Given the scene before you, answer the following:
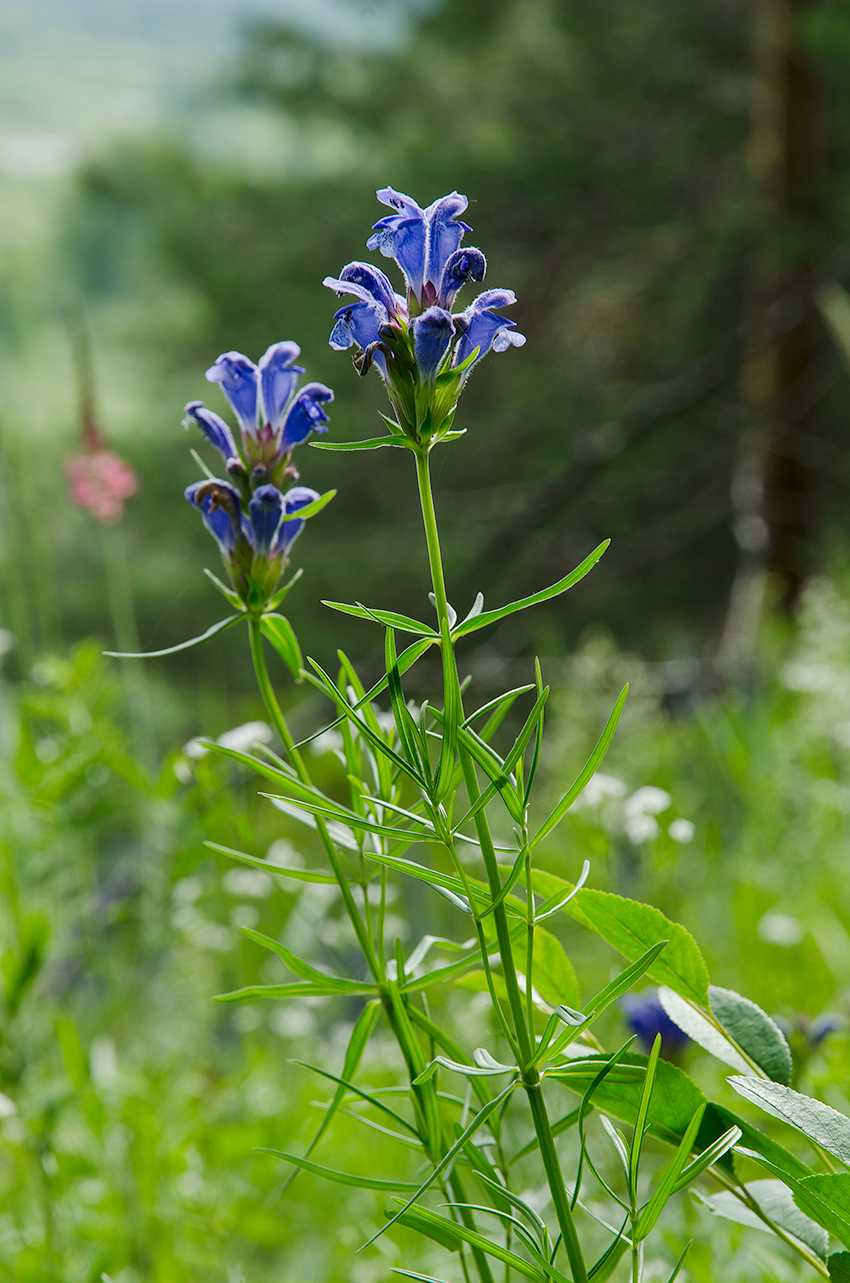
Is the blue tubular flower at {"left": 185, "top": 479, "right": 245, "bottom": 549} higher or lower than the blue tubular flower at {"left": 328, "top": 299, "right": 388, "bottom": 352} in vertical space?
lower

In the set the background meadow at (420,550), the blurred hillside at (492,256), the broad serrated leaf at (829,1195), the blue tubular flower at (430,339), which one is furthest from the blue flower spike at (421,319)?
the blurred hillside at (492,256)

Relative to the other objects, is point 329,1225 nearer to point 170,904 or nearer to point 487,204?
point 170,904

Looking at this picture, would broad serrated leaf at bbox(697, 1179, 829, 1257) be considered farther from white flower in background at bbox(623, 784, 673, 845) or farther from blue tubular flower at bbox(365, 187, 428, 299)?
blue tubular flower at bbox(365, 187, 428, 299)

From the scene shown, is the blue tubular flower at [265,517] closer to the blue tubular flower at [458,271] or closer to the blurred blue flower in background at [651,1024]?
the blue tubular flower at [458,271]

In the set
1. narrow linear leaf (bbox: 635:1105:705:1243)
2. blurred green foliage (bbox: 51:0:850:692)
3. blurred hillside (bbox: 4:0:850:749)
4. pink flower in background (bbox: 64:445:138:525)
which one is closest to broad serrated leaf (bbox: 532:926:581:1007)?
narrow linear leaf (bbox: 635:1105:705:1243)

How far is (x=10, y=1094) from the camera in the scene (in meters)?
0.85

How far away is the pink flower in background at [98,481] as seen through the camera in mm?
1171

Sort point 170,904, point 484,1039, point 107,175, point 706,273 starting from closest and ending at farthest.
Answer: point 170,904, point 484,1039, point 706,273, point 107,175

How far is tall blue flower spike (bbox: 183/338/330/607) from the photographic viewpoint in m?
0.54

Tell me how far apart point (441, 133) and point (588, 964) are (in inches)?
211

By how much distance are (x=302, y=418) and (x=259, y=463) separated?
0.04 m

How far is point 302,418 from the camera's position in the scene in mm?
568

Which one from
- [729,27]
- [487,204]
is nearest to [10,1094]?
[487,204]

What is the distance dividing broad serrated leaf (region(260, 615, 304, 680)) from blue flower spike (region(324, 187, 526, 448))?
0.45ft
